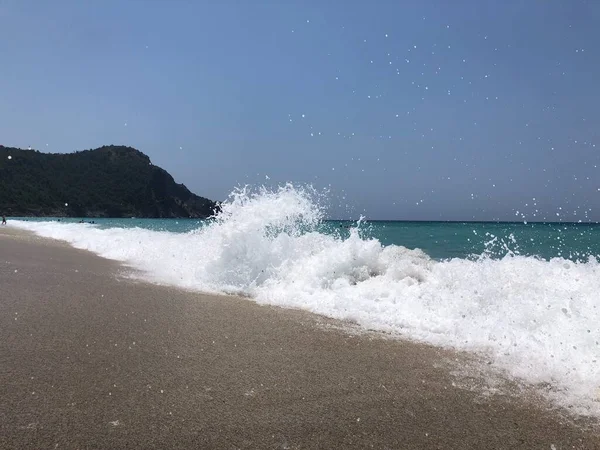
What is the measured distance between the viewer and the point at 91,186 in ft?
347

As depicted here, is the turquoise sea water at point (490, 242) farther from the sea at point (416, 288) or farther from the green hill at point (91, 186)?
the green hill at point (91, 186)

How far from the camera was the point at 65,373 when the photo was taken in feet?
10.7

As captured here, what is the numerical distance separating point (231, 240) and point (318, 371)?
18.7 feet

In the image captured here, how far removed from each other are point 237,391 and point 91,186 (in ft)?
374

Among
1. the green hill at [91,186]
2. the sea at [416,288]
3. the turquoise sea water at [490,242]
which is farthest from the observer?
the green hill at [91,186]

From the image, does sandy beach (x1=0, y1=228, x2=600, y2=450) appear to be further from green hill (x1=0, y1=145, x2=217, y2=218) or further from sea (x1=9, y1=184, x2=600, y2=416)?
green hill (x1=0, y1=145, x2=217, y2=218)

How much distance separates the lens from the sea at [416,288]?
432 centimetres

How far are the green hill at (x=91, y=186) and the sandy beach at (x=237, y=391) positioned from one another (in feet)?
313

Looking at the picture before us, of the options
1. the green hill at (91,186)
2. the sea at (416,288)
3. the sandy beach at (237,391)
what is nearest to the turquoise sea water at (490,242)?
the sea at (416,288)

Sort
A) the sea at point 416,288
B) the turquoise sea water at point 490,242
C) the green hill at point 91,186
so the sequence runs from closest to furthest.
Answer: the sea at point 416,288, the turquoise sea water at point 490,242, the green hill at point 91,186

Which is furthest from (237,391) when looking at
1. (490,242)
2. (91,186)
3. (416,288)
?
(91,186)

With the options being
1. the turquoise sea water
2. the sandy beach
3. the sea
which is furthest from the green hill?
the sandy beach

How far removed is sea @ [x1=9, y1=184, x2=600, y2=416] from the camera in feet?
14.2

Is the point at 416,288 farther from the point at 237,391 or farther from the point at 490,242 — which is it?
the point at 490,242
